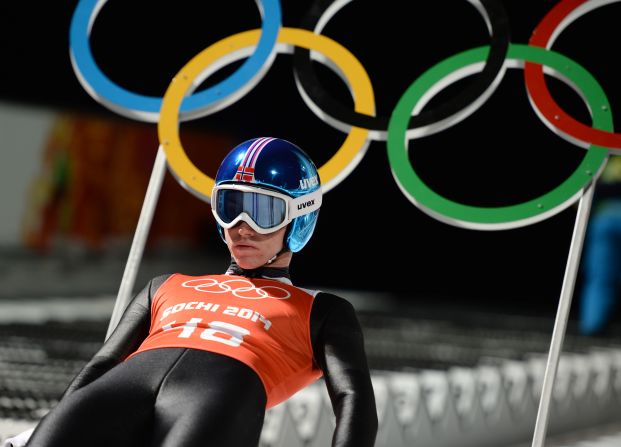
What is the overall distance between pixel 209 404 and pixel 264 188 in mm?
570

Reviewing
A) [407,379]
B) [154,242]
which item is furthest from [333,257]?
[407,379]

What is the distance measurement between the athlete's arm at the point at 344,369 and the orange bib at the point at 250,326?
30 mm

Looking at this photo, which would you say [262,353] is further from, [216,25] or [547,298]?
[547,298]

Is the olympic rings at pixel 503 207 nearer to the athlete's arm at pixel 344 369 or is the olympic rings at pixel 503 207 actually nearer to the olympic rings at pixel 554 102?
the olympic rings at pixel 554 102

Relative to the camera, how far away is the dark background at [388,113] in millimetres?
11141

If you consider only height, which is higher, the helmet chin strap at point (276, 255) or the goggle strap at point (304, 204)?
the goggle strap at point (304, 204)

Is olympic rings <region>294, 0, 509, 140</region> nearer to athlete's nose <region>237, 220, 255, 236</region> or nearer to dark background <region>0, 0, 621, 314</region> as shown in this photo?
athlete's nose <region>237, 220, 255, 236</region>

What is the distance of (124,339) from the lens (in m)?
2.52

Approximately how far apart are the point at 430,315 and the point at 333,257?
3.34 metres

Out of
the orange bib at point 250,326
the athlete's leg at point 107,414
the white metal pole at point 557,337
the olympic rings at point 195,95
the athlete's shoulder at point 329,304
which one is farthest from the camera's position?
the olympic rings at point 195,95

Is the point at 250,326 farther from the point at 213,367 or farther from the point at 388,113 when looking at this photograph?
the point at 388,113

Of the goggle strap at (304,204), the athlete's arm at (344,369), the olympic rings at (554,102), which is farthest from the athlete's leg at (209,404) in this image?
the olympic rings at (554,102)

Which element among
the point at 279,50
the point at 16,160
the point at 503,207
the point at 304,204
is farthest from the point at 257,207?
the point at 16,160

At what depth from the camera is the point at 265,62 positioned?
10.9 ft
